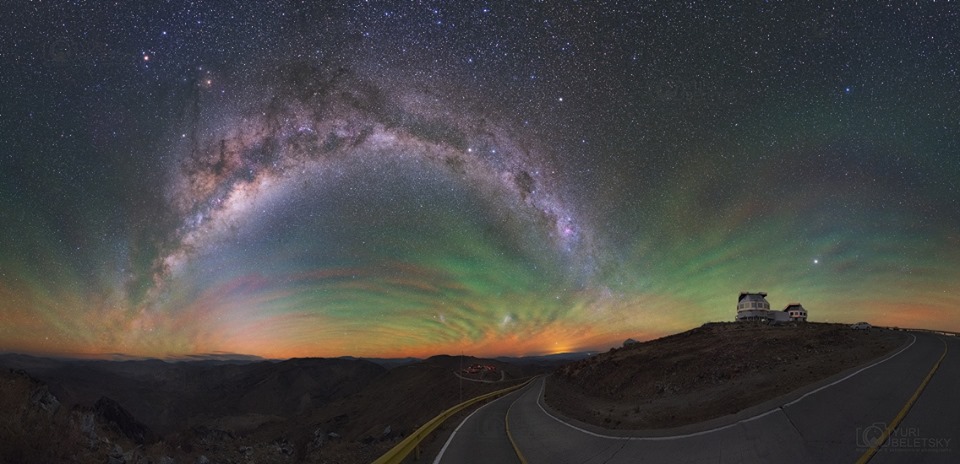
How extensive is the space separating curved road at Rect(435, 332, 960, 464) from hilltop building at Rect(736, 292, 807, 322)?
64237 millimetres

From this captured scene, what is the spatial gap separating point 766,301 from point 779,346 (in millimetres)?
58426

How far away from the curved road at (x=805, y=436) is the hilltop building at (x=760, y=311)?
64.2 meters

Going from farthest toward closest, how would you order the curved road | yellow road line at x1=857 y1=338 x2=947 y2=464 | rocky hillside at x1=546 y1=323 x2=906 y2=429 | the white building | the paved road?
the white building
rocky hillside at x1=546 y1=323 x2=906 y2=429
the paved road
the curved road
yellow road line at x1=857 y1=338 x2=947 y2=464

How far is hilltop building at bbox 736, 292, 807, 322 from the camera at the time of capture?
74.9 metres

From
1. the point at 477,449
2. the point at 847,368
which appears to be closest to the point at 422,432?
the point at 477,449

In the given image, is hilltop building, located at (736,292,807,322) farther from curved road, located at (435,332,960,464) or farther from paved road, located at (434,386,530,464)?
paved road, located at (434,386,530,464)

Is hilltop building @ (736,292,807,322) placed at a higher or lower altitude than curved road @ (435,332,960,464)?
higher

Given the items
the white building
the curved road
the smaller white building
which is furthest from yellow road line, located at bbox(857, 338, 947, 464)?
the smaller white building

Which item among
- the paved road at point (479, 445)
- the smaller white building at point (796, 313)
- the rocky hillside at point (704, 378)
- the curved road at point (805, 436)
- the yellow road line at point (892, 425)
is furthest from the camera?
the smaller white building at point (796, 313)

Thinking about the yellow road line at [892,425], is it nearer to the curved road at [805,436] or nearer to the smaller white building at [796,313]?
the curved road at [805,436]

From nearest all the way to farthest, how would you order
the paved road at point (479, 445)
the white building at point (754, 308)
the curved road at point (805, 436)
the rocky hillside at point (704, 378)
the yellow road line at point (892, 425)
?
1. the yellow road line at point (892, 425)
2. the curved road at point (805, 436)
3. the paved road at point (479, 445)
4. the rocky hillside at point (704, 378)
5. the white building at point (754, 308)

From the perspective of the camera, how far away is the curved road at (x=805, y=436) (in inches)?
367

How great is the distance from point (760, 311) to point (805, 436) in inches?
3105

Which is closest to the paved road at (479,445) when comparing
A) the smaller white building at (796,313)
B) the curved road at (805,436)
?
the curved road at (805,436)
